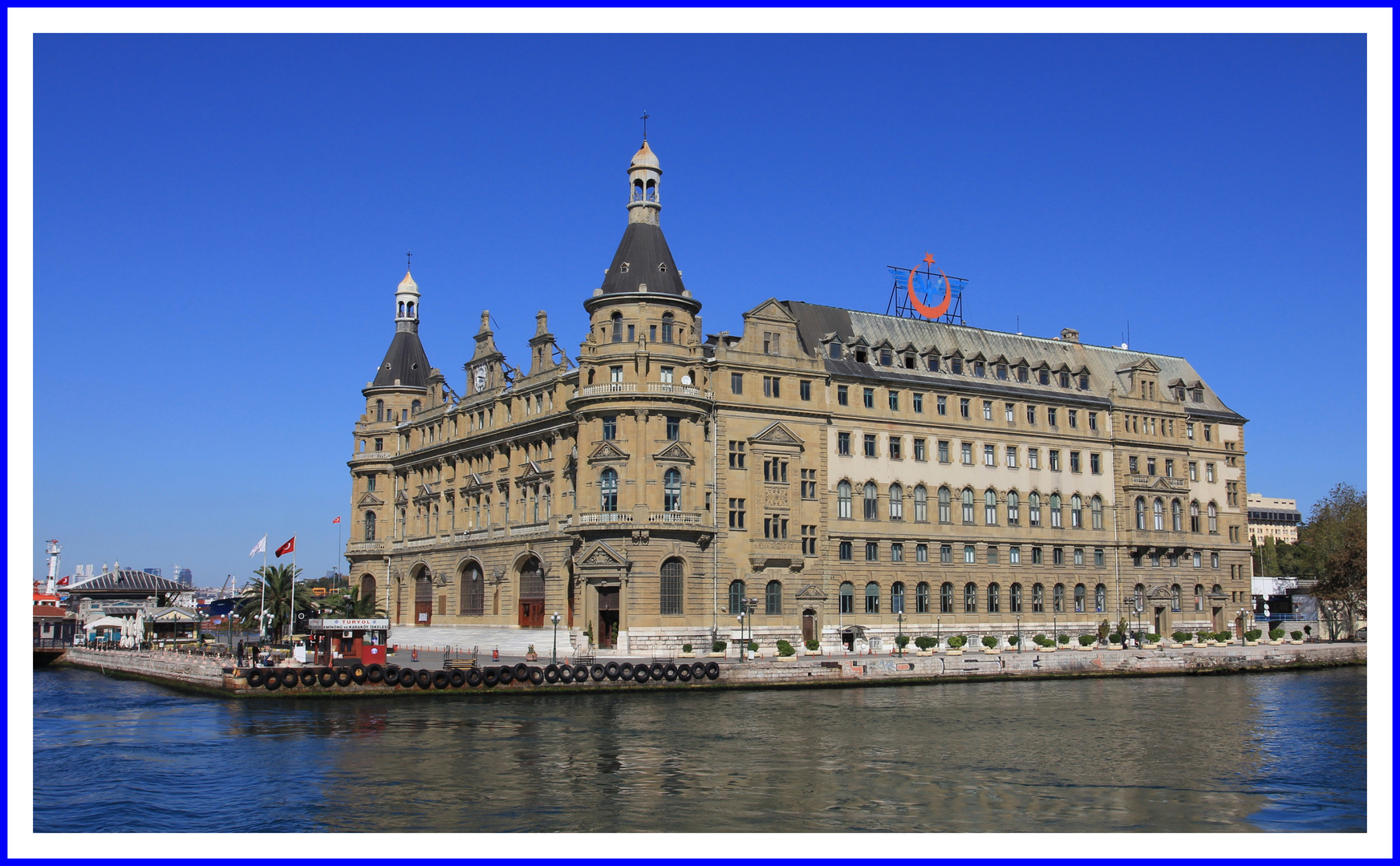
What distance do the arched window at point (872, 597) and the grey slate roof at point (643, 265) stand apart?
27530 mm

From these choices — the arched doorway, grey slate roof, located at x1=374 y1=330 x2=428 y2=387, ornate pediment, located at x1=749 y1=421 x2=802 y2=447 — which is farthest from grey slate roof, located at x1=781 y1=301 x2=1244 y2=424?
grey slate roof, located at x1=374 y1=330 x2=428 y2=387

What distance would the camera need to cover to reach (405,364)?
12800cm

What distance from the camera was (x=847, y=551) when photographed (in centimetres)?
9694

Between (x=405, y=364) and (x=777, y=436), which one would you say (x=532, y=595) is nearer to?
(x=777, y=436)

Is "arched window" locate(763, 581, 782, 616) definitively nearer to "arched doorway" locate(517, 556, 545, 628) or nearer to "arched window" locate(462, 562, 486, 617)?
"arched doorway" locate(517, 556, 545, 628)

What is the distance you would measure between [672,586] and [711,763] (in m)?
44.8

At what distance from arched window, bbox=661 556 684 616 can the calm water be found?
62.2 ft

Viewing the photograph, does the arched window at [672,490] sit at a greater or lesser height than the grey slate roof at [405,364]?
lesser

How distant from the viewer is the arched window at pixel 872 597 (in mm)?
97375

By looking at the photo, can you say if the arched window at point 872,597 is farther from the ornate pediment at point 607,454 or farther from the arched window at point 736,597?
the ornate pediment at point 607,454

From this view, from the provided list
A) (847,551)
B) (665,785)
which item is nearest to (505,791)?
(665,785)

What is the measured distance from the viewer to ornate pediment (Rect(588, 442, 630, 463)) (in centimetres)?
8881

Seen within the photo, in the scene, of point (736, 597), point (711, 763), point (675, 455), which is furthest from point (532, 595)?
point (711, 763)

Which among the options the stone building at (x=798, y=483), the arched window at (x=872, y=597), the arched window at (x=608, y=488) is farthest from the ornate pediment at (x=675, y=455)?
the arched window at (x=872, y=597)
